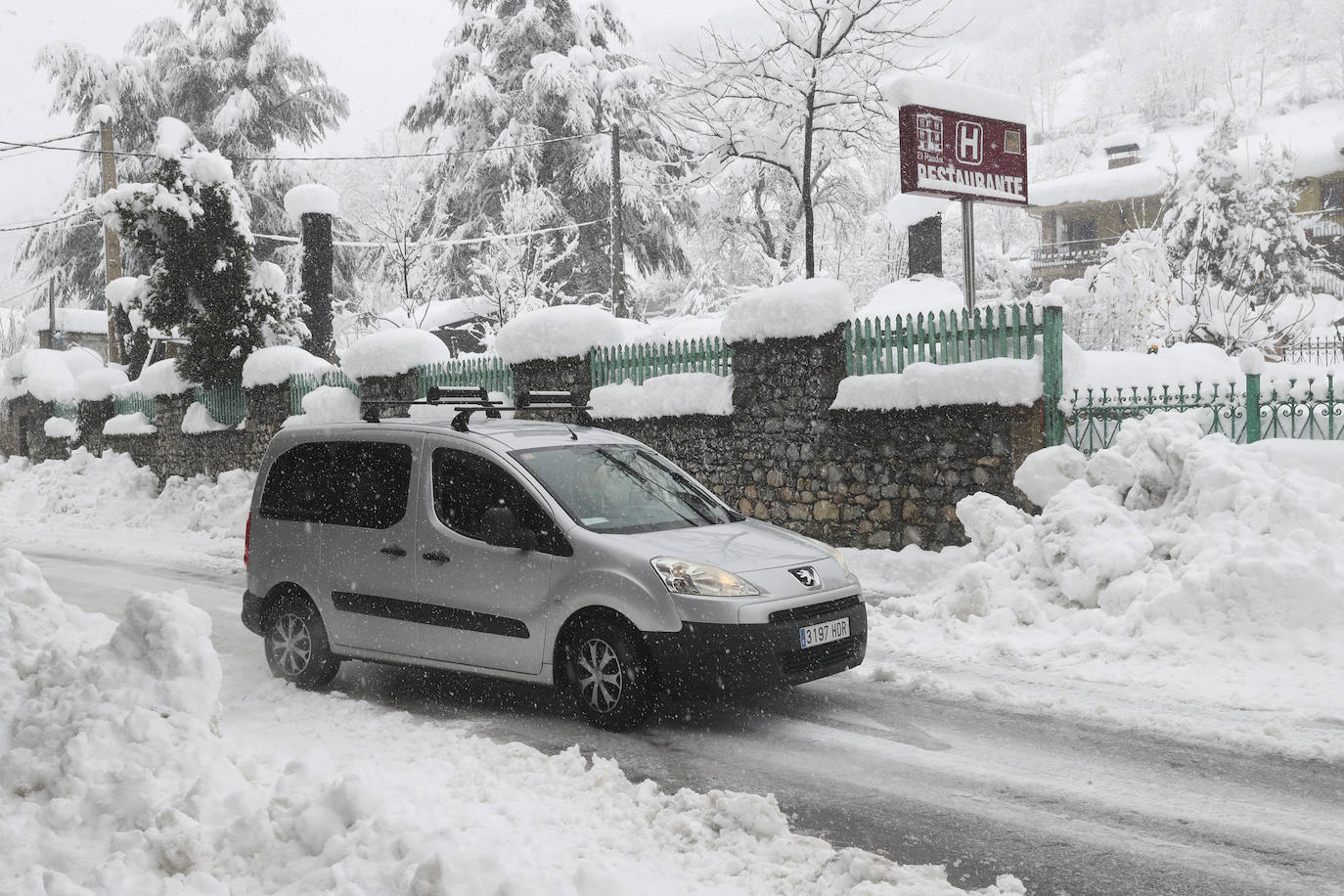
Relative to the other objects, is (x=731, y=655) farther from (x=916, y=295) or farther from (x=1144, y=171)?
(x=1144, y=171)

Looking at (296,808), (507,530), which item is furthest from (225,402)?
(296,808)

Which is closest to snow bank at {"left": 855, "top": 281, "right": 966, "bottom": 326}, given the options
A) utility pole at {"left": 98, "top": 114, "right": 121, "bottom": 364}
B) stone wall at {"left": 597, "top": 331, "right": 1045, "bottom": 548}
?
stone wall at {"left": 597, "top": 331, "right": 1045, "bottom": 548}

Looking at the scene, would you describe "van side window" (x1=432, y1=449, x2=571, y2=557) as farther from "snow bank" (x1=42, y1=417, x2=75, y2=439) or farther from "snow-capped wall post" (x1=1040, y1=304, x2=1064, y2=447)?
"snow bank" (x1=42, y1=417, x2=75, y2=439)

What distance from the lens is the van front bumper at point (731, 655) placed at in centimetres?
562

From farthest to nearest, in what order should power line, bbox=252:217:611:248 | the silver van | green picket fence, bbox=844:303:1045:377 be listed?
1. power line, bbox=252:217:611:248
2. green picket fence, bbox=844:303:1045:377
3. the silver van

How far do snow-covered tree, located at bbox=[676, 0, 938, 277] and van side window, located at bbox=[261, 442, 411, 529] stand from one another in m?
12.7

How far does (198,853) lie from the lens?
392 centimetres

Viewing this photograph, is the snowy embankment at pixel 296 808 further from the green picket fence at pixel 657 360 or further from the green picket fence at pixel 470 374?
the green picket fence at pixel 470 374

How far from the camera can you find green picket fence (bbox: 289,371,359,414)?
60.8 feet

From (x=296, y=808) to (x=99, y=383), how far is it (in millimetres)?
24110

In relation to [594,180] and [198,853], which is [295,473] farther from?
[594,180]

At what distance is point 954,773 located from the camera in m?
5.20

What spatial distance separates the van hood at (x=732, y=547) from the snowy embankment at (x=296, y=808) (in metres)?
1.23

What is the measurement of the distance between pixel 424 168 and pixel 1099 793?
3198 cm
